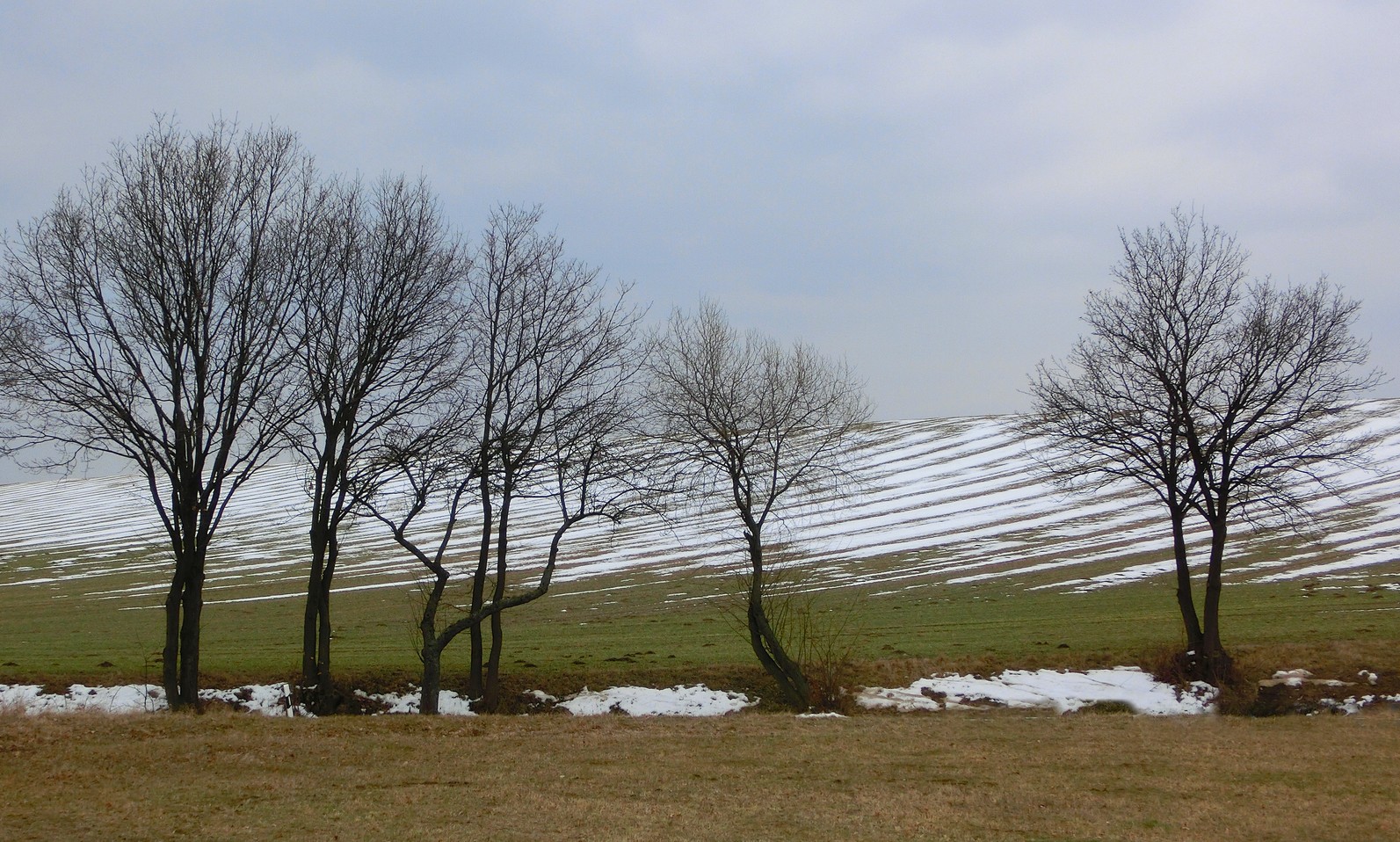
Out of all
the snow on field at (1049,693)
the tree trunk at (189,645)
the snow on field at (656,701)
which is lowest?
the snow on field at (1049,693)

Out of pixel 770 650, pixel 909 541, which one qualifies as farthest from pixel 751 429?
pixel 909 541

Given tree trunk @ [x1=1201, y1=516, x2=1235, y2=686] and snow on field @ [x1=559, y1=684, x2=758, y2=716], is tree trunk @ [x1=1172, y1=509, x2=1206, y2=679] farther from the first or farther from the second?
snow on field @ [x1=559, y1=684, x2=758, y2=716]

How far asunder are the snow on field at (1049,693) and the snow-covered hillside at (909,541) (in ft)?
27.0

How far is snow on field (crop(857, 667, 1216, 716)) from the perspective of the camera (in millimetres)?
21156

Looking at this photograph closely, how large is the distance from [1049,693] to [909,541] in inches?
1617

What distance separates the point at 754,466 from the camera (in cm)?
2267

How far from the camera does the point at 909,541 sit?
206 feet

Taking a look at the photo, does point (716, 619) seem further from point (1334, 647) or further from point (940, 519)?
point (940, 519)

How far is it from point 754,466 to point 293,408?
9.45 meters

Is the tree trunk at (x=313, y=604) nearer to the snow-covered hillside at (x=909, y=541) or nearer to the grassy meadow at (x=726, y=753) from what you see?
the grassy meadow at (x=726, y=753)

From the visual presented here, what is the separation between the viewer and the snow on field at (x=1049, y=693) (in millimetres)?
21156

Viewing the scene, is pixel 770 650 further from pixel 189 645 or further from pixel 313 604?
pixel 189 645

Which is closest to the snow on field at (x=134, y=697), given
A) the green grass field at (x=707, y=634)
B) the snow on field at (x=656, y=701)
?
the green grass field at (x=707, y=634)

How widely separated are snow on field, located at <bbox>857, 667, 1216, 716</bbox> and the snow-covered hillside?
27.0 feet
